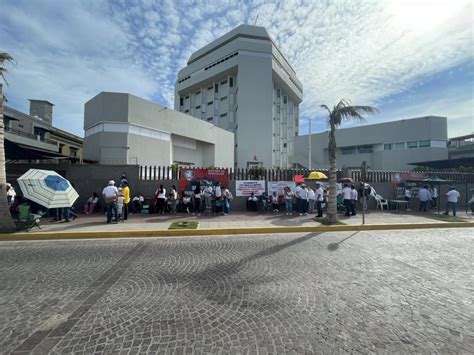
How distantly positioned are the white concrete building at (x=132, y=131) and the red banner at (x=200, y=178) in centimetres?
727

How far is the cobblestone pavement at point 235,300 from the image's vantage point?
255 centimetres

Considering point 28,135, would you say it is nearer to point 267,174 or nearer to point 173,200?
point 173,200

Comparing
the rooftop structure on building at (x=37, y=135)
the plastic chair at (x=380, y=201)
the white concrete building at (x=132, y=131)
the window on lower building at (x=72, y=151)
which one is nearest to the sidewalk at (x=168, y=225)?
the plastic chair at (x=380, y=201)

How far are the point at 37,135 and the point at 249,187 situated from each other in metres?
27.2

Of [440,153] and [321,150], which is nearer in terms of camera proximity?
[440,153]

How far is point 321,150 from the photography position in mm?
42656

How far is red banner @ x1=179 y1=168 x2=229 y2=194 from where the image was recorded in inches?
505

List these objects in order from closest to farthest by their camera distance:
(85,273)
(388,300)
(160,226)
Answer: (388,300) → (85,273) → (160,226)

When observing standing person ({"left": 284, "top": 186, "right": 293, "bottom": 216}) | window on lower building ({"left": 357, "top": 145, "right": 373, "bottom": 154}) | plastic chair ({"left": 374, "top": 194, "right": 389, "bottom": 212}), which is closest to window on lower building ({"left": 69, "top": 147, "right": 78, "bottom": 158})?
standing person ({"left": 284, "top": 186, "right": 293, "bottom": 216})

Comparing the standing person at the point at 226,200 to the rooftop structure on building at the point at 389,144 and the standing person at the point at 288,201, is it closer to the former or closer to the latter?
the standing person at the point at 288,201

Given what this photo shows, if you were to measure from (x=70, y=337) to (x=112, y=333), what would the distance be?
0.46 meters

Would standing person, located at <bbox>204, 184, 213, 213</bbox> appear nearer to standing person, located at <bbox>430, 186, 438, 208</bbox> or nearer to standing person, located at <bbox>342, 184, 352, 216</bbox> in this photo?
standing person, located at <bbox>342, 184, 352, 216</bbox>

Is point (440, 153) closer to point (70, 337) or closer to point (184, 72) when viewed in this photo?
point (70, 337)

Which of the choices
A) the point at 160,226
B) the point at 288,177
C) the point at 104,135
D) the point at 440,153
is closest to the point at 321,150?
the point at 440,153
